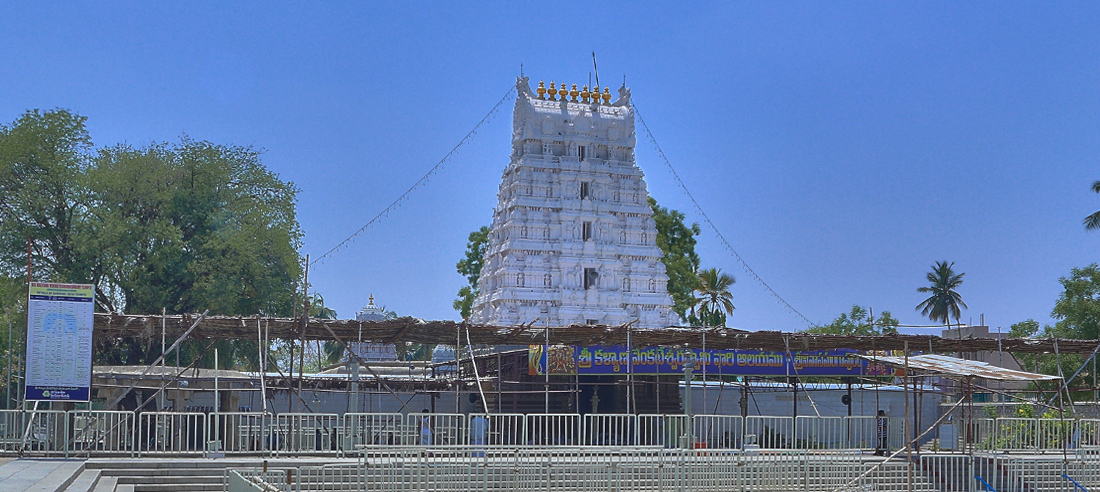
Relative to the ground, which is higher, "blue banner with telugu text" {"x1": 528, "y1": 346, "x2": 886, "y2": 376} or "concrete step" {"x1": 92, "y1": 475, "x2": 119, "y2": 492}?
"blue banner with telugu text" {"x1": 528, "y1": 346, "x2": 886, "y2": 376}

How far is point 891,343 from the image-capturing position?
26750 mm

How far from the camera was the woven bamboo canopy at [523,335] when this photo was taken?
22859 mm

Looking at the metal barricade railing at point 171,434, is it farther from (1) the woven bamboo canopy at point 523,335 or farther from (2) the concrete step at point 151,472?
(1) the woven bamboo canopy at point 523,335

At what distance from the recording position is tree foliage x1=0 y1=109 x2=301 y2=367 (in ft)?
124

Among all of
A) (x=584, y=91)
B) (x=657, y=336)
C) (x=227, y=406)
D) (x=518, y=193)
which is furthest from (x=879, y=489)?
(x=584, y=91)

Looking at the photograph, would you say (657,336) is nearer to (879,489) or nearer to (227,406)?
(879,489)

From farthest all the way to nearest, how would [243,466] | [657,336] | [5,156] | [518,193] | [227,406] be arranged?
[518,193] < [5,156] < [227,406] < [657,336] < [243,466]

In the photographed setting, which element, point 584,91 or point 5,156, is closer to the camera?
point 5,156

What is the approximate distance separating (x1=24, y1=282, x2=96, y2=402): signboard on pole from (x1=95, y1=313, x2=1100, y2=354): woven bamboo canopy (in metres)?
2.41

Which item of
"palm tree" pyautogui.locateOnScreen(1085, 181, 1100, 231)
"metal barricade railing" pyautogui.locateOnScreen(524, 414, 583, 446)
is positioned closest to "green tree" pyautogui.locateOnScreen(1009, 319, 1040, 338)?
"palm tree" pyautogui.locateOnScreen(1085, 181, 1100, 231)

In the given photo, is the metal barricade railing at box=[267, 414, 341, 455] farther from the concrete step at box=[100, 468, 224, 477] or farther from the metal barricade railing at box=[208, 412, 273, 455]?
the concrete step at box=[100, 468, 224, 477]

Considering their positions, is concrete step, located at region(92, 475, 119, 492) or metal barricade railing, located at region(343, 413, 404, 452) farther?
metal barricade railing, located at region(343, 413, 404, 452)

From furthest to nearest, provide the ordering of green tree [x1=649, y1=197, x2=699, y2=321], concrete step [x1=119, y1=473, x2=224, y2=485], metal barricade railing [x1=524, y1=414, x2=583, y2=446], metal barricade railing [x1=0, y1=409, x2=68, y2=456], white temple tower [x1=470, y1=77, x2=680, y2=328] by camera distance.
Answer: green tree [x1=649, y1=197, x2=699, y2=321] → white temple tower [x1=470, y1=77, x2=680, y2=328] → metal barricade railing [x1=524, y1=414, x2=583, y2=446] → metal barricade railing [x1=0, y1=409, x2=68, y2=456] → concrete step [x1=119, y1=473, x2=224, y2=485]

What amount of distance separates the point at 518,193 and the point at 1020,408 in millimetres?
21900
